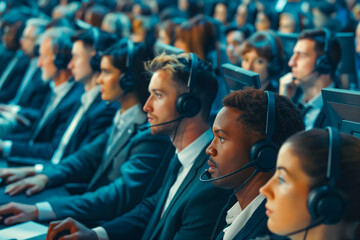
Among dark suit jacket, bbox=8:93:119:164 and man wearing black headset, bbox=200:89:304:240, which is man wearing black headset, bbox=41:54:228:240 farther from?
dark suit jacket, bbox=8:93:119:164

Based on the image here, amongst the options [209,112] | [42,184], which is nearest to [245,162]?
[209,112]

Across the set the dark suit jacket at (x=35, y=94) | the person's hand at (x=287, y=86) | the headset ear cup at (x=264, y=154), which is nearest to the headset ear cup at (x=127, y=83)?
the person's hand at (x=287, y=86)

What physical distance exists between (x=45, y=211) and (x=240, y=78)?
91 cm

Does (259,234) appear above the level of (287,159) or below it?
below

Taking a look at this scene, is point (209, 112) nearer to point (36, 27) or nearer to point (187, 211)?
point (187, 211)

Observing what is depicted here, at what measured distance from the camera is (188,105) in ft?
5.21

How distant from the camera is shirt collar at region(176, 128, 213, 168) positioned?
5.18ft

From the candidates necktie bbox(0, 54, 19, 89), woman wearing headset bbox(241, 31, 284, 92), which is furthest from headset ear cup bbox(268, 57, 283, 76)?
necktie bbox(0, 54, 19, 89)

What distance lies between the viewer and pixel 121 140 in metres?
2.08

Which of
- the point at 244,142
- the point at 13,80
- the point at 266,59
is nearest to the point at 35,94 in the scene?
the point at 13,80

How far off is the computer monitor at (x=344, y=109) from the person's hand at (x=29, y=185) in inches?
51.7

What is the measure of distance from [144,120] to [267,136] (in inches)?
40.3

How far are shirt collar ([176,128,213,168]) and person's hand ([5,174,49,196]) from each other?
736 mm

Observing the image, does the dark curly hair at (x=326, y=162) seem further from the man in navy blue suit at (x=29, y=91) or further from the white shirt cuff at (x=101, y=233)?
the man in navy blue suit at (x=29, y=91)
